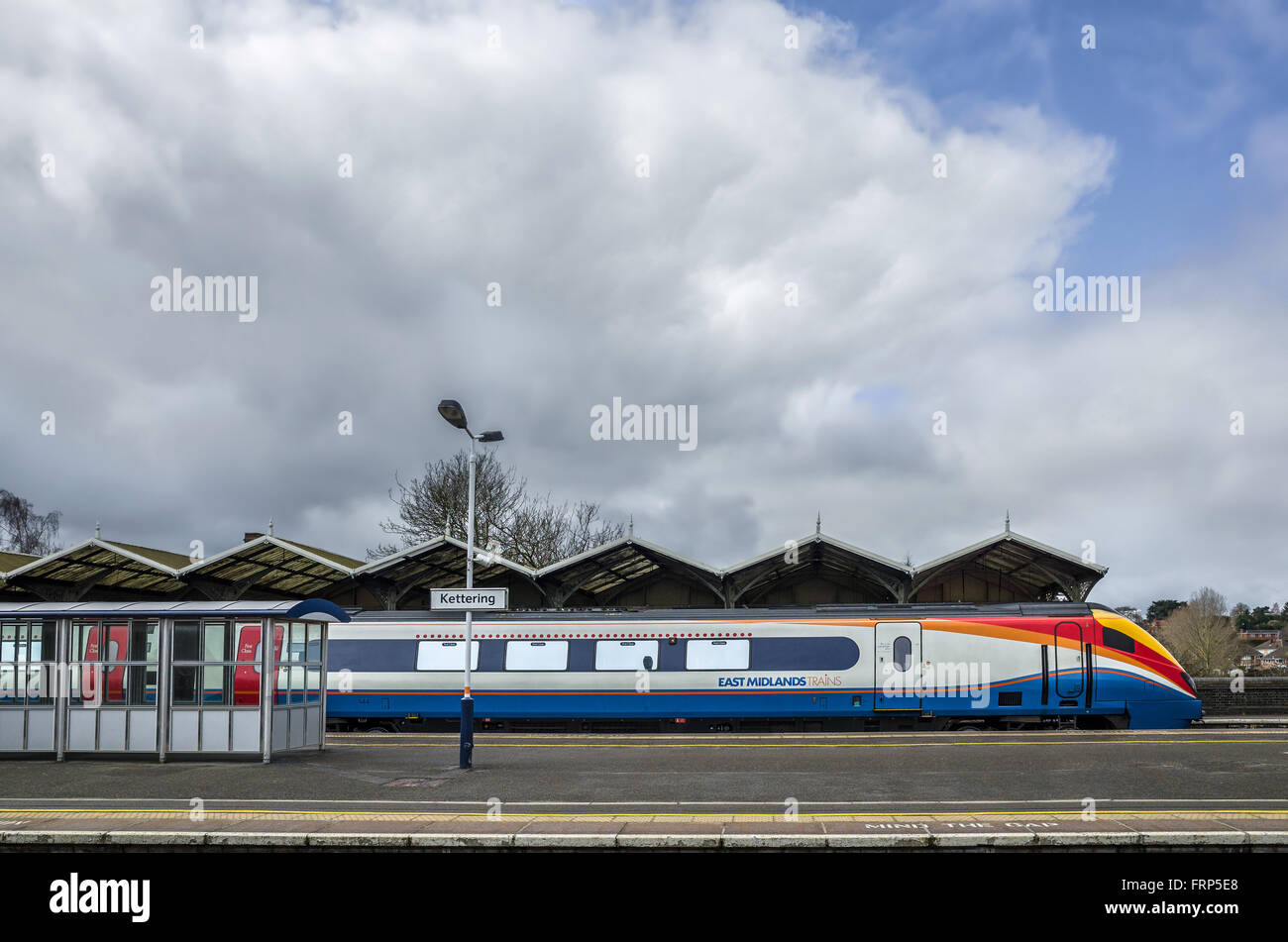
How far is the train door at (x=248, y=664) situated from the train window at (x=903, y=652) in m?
13.7

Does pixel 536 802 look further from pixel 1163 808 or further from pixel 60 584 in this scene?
pixel 60 584

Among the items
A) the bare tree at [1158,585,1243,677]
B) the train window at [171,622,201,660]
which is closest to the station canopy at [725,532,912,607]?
the train window at [171,622,201,660]

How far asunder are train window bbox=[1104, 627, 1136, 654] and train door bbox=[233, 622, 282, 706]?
17.7 m

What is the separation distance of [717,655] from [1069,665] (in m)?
7.97

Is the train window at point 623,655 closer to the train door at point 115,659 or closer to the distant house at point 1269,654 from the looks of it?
the train door at point 115,659

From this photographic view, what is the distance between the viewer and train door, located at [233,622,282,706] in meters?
18.7

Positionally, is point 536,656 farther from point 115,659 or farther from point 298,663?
point 115,659

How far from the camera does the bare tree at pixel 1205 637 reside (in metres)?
84.2

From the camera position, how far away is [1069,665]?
23859mm

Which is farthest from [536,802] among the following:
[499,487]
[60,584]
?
[499,487]

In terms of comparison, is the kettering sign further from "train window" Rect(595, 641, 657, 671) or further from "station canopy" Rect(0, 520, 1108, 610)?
"station canopy" Rect(0, 520, 1108, 610)

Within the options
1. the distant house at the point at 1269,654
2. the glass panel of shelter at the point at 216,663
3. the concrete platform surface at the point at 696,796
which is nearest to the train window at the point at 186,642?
the glass panel of shelter at the point at 216,663
